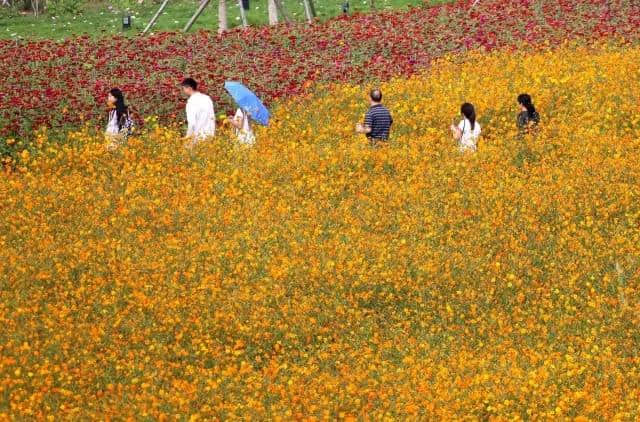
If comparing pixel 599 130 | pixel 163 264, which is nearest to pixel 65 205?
pixel 163 264

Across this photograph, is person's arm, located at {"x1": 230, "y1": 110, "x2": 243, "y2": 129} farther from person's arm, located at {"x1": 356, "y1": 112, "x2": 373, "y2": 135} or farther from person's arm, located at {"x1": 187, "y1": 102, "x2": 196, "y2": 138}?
person's arm, located at {"x1": 356, "y1": 112, "x2": 373, "y2": 135}

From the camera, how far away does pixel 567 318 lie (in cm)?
1213

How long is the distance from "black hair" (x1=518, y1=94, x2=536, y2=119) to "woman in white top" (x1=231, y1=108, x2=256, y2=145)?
403 cm

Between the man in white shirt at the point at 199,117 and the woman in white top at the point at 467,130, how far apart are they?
359cm

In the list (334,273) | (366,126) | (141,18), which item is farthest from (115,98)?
(141,18)

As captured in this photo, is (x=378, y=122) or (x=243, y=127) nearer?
(x=378, y=122)

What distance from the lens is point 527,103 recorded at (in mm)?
17859

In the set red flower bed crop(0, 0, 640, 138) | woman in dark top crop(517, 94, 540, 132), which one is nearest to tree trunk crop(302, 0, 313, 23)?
red flower bed crop(0, 0, 640, 138)

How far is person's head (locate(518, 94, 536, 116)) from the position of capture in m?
17.8

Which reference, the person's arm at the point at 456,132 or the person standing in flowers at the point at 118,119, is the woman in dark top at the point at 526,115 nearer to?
the person's arm at the point at 456,132

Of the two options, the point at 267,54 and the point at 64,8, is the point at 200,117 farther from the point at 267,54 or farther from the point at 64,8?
the point at 64,8

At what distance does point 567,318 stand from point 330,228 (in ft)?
11.5

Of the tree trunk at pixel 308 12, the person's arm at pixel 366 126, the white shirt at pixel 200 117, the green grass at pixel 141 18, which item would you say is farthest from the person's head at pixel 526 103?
the green grass at pixel 141 18

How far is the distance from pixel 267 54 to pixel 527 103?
8042mm
